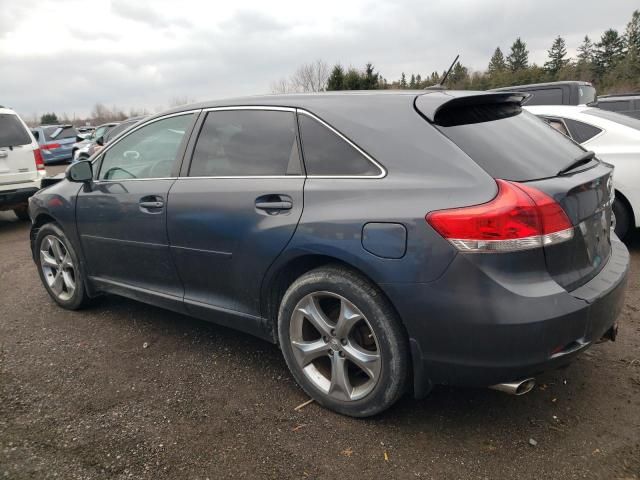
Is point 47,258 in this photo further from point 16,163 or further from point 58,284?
point 16,163

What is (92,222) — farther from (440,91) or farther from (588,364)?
(588,364)

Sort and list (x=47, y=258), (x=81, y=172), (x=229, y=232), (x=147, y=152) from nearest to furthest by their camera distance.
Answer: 1. (x=229, y=232)
2. (x=147, y=152)
3. (x=81, y=172)
4. (x=47, y=258)

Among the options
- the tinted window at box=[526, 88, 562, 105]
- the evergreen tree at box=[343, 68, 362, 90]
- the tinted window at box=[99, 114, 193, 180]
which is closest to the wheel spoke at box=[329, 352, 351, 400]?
the tinted window at box=[99, 114, 193, 180]

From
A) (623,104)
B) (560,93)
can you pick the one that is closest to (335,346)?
(560,93)

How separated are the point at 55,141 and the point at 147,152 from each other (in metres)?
19.1

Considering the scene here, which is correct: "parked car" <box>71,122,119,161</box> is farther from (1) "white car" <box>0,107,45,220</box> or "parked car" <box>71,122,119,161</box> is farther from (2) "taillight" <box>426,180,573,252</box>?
(2) "taillight" <box>426,180,573,252</box>

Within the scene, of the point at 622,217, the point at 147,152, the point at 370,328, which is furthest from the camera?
the point at 622,217

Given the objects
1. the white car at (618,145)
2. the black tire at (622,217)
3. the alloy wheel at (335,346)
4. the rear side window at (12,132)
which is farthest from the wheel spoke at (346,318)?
the rear side window at (12,132)

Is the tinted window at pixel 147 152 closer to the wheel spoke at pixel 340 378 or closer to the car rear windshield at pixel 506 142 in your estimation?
the wheel spoke at pixel 340 378

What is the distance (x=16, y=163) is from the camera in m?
7.82

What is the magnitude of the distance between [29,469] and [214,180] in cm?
174

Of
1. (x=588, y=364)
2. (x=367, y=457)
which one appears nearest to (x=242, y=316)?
(x=367, y=457)

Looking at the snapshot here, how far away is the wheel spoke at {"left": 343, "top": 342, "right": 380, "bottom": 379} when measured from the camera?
242 cm

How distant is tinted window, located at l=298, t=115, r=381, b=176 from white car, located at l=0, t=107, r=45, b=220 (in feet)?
22.4
